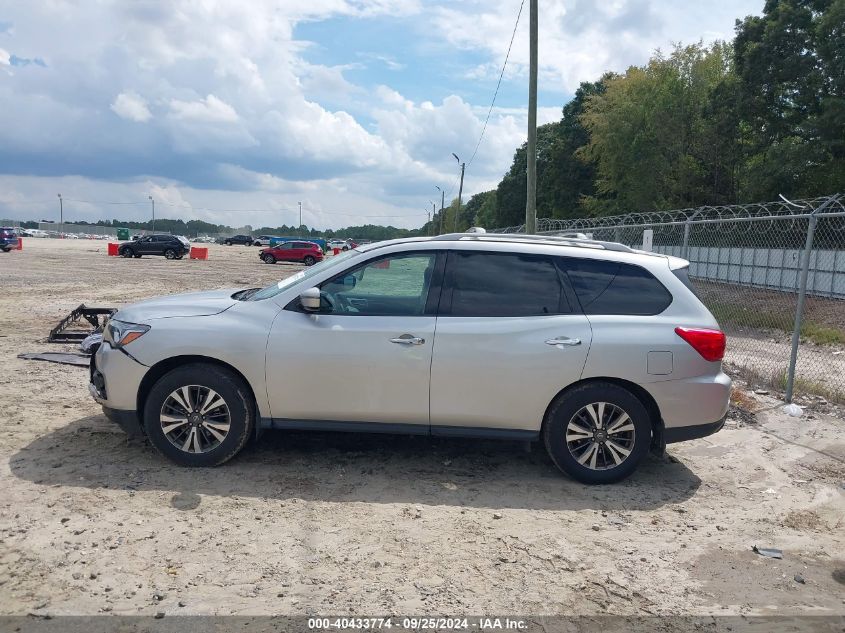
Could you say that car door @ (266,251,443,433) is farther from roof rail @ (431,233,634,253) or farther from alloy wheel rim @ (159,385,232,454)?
roof rail @ (431,233,634,253)

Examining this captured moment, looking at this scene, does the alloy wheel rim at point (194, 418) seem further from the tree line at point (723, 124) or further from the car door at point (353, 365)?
the tree line at point (723, 124)

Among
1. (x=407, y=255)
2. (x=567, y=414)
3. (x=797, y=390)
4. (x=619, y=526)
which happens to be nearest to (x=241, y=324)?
(x=407, y=255)

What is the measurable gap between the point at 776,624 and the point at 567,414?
1930 mm

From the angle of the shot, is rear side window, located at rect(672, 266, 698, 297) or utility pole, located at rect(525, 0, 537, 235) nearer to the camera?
rear side window, located at rect(672, 266, 698, 297)

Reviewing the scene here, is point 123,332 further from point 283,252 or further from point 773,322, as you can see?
point 283,252

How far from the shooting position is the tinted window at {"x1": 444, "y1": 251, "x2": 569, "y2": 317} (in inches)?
202

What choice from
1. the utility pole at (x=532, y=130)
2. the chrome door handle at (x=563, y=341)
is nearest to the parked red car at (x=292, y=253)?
the utility pole at (x=532, y=130)

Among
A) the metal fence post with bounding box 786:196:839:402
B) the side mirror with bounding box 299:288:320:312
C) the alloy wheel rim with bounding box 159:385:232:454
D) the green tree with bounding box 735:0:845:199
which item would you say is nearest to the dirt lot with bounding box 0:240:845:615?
the alloy wheel rim with bounding box 159:385:232:454

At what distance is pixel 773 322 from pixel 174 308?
12834 millimetres

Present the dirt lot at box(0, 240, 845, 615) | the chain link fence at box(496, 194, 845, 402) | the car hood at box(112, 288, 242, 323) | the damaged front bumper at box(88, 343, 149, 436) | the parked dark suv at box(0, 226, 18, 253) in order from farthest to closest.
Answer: the parked dark suv at box(0, 226, 18, 253) → the chain link fence at box(496, 194, 845, 402) → the car hood at box(112, 288, 242, 323) → the damaged front bumper at box(88, 343, 149, 436) → the dirt lot at box(0, 240, 845, 615)

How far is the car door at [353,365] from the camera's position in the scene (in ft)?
16.3

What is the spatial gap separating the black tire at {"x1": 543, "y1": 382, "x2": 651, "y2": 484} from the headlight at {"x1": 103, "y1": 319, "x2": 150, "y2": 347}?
10.1 ft

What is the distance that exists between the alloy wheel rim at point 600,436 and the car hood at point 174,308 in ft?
9.09

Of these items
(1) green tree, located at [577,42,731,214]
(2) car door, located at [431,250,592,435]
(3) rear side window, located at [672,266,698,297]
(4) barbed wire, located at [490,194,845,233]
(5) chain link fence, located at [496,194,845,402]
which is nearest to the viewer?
(2) car door, located at [431,250,592,435]
